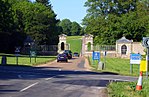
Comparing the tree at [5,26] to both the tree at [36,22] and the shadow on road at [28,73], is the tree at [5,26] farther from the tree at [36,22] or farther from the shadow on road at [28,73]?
the shadow on road at [28,73]

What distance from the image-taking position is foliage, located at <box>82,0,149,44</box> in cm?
10744

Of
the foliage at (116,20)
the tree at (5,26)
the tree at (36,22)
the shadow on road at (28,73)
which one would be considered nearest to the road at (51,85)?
the shadow on road at (28,73)

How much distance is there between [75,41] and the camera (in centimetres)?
15838

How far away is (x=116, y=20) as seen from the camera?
111 meters

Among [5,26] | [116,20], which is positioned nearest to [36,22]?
[116,20]

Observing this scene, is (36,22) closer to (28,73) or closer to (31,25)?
(31,25)

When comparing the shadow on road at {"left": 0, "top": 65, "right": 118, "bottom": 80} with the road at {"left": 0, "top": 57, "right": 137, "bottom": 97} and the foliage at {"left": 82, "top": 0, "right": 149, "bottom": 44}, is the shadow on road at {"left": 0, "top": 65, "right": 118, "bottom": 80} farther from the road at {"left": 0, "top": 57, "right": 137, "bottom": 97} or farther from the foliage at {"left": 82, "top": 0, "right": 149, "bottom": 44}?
the foliage at {"left": 82, "top": 0, "right": 149, "bottom": 44}

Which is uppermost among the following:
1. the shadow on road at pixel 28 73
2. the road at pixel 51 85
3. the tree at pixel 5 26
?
the tree at pixel 5 26

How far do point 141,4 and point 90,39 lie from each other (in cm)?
1549

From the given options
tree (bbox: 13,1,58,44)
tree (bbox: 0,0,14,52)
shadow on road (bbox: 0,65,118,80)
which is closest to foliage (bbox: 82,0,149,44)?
tree (bbox: 13,1,58,44)

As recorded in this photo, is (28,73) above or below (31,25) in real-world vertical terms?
below

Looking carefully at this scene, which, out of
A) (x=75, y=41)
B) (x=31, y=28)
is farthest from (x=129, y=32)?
(x=75, y=41)

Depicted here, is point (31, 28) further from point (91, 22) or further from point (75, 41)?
point (75, 41)

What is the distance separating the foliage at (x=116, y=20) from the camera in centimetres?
10744
